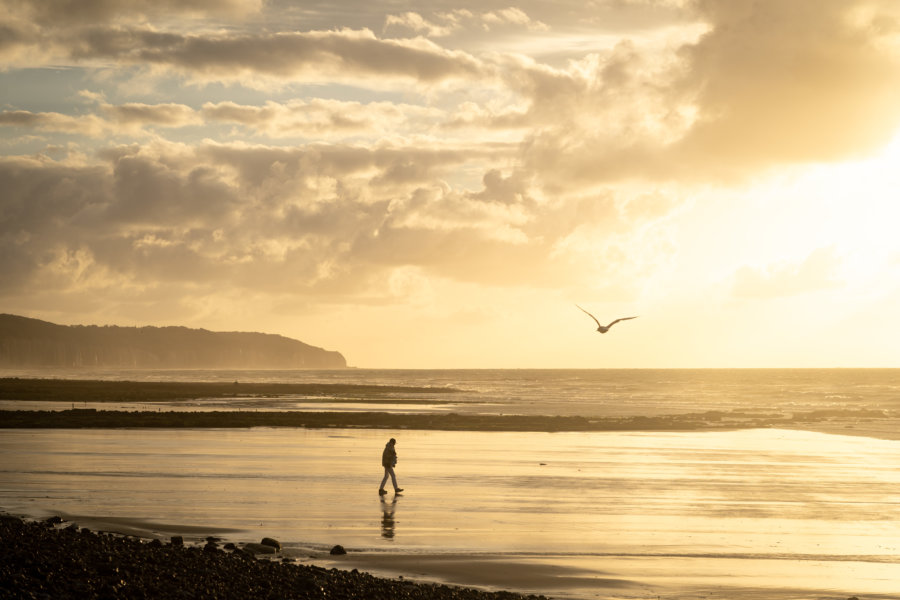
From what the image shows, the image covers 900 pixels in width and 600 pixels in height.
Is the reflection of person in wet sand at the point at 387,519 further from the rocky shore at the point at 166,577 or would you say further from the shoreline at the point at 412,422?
the shoreline at the point at 412,422

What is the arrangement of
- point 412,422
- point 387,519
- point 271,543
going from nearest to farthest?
point 271,543 → point 387,519 → point 412,422

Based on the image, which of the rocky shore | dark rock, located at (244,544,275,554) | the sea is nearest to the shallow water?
the sea

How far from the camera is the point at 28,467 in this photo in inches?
1464

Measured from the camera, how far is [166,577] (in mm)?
17922

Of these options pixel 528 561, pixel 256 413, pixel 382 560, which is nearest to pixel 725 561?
pixel 528 561

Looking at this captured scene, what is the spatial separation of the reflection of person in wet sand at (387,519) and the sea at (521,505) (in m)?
0.08

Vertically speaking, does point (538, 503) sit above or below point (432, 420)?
below

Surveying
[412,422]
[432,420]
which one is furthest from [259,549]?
[432,420]

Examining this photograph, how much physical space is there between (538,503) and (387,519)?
224 inches

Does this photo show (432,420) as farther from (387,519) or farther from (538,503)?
(387,519)

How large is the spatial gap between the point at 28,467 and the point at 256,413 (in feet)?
125

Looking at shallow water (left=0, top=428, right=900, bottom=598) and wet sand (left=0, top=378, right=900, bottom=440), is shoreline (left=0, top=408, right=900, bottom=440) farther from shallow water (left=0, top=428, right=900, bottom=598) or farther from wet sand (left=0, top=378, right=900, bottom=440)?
shallow water (left=0, top=428, right=900, bottom=598)

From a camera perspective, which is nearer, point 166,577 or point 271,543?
point 166,577

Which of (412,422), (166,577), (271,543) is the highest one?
(412,422)
